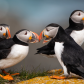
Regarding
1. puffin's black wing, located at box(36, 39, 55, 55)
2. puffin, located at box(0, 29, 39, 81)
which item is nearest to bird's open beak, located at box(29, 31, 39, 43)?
puffin, located at box(0, 29, 39, 81)

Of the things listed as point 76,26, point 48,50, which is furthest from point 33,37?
point 76,26

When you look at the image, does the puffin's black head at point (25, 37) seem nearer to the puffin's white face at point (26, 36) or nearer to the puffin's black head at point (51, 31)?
the puffin's white face at point (26, 36)

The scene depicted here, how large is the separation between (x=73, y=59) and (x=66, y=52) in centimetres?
20

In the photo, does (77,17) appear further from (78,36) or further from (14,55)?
(14,55)

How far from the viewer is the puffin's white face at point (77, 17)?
481cm

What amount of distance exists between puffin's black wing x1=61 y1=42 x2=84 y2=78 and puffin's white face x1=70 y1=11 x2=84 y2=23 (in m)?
1.71

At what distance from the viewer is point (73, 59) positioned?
10.7 ft

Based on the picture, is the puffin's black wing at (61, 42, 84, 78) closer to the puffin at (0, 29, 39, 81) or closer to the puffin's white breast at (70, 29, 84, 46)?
the puffin at (0, 29, 39, 81)

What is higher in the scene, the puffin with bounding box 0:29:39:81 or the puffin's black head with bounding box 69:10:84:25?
the puffin's black head with bounding box 69:10:84:25

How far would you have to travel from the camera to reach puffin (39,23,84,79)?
323cm

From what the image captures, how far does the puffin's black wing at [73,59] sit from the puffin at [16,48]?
800mm

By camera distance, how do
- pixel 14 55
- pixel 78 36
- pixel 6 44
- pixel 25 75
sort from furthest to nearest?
pixel 78 36 → pixel 25 75 → pixel 6 44 → pixel 14 55

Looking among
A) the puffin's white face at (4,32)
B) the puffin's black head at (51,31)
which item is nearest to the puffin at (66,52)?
the puffin's black head at (51,31)

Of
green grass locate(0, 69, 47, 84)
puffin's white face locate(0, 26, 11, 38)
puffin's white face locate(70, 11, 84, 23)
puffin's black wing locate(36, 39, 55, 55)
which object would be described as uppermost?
puffin's white face locate(70, 11, 84, 23)
